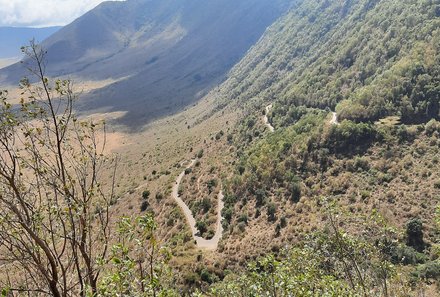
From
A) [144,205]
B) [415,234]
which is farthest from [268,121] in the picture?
[415,234]

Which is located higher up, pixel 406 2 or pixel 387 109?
pixel 406 2

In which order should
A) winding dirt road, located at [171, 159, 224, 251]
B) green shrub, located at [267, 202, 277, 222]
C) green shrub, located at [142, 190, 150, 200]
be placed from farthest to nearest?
1. green shrub, located at [142, 190, 150, 200]
2. green shrub, located at [267, 202, 277, 222]
3. winding dirt road, located at [171, 159, 224, 251]

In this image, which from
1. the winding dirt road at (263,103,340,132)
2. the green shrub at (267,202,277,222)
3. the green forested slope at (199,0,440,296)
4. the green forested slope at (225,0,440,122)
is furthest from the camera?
the winding dirt road at (263,103,340,132)

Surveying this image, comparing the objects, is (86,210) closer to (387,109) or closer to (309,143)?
(309,143)

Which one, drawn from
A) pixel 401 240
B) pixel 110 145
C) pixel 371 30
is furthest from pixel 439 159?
pixel 110 145

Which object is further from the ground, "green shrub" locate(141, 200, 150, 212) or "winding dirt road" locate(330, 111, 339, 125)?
"green shrub" locate(141, 200, 150, 212)

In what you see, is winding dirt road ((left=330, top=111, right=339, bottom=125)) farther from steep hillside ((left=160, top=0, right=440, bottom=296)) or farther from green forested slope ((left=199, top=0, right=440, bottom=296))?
green forested slope ((left=199, top=0, right=440, bottom=296))

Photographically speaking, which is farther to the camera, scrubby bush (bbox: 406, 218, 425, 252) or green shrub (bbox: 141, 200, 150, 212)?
→ green shrub (bbox: 141, 200, 150, 212)

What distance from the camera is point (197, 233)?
184 feet

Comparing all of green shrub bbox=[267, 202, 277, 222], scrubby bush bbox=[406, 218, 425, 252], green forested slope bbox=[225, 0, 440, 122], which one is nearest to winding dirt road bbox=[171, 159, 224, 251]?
green shrub bbox=[267, 202, 277, 222]

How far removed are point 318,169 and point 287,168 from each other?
5.22 metres

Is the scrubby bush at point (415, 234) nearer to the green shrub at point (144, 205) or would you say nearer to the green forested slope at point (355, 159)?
the green forested slope at point (355, 159)

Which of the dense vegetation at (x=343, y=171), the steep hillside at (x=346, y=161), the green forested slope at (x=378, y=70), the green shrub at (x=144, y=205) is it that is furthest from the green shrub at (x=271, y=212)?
the green shrub at (x=144, y=205)

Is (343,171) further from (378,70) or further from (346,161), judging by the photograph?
(378,70)
